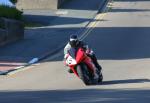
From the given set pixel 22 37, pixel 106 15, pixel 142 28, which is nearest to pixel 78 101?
pixel 22 37

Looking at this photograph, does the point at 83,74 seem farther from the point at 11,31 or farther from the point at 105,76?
the point at 11,31

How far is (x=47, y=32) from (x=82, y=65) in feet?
61.7

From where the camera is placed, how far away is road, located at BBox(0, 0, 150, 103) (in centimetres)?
1720

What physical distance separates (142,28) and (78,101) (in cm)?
2585

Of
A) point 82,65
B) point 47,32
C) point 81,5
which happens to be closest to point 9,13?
point 47,32

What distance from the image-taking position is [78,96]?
684 inches

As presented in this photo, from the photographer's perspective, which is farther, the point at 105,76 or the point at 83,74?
the point at 105,76

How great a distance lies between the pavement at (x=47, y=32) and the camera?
30344 millimetres

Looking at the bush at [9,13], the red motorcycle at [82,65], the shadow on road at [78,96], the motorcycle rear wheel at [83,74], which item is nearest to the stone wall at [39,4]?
the bush at [9,13]

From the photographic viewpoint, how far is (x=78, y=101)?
16.1 m

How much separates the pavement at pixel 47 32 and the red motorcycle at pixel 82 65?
5.16 metres

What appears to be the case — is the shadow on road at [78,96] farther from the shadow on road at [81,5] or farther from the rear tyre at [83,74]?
the shadow on road at [81,5]

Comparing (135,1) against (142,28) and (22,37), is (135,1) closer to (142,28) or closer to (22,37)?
(142,28)

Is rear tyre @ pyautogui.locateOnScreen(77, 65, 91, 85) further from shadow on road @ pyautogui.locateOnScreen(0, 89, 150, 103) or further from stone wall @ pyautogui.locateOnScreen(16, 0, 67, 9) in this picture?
stone wall @ pyautogui.locateOnScreen(16, 0, 67, 9)
